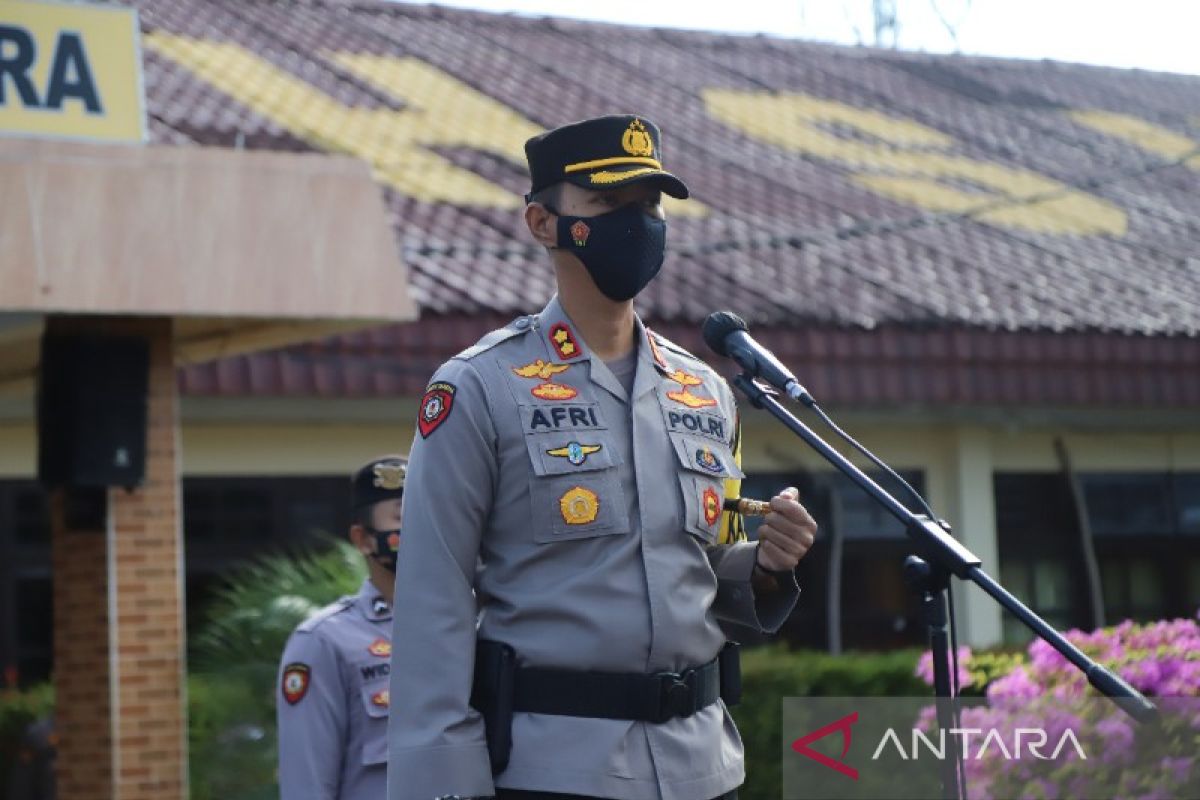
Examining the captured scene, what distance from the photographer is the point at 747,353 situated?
12.0ft

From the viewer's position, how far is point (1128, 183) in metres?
18.7

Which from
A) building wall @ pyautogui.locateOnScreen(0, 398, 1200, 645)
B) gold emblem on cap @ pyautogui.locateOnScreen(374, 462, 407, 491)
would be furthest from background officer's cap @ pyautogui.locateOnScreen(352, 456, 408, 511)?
building wall @ pyautogui.locateOnScreen(0, 398, 1200, 645)

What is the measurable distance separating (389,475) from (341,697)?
633 millimetres

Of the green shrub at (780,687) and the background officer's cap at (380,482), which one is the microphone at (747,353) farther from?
the green shrub at (780,687)

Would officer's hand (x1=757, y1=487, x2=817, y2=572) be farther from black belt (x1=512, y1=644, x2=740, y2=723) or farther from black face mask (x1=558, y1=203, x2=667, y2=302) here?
black face mask (x1=558, y1=203, x2=667, y2=302)

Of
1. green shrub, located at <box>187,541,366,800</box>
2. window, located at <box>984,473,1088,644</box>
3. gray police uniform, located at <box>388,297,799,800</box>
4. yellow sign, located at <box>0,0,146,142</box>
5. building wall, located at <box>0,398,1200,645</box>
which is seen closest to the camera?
gray police uniform, located at <box>388,297,799,800</box>

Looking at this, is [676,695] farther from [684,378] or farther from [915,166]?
[915,166]

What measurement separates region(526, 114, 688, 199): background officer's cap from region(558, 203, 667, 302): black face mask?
2.5 inches

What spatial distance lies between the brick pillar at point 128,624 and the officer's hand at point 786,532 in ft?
20.1

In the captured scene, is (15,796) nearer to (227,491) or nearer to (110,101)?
(227,491)

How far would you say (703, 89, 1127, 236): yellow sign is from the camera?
16984 millimetres

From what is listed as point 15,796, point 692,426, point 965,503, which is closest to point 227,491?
point 15,796

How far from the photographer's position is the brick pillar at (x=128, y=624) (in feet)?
29.5

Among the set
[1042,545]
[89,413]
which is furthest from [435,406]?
[1042,545]
